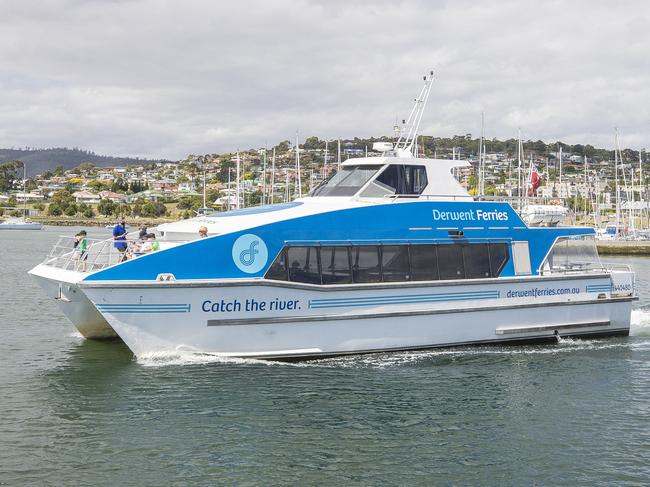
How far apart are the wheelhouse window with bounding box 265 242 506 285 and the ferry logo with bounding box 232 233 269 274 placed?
270 mm

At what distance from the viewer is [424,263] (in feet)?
49.9

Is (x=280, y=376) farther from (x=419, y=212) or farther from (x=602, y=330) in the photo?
(x=602, y=330)

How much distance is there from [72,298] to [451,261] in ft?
25.1

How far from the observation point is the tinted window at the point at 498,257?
52.8 ft

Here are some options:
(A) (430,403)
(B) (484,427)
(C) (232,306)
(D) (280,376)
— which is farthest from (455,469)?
(C) (232,306)

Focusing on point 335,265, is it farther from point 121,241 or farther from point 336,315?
point 121,241

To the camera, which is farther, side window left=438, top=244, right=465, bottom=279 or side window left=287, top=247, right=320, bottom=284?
side window left=438, top=244, right=465, bottom=279

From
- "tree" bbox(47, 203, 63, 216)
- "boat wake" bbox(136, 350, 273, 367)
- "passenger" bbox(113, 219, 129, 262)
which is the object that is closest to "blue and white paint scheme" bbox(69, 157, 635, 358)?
"boat wake" bbox(136, 350, 273, 367)

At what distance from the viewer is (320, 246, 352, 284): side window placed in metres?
14.2

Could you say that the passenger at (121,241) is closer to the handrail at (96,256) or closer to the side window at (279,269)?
the handrail at (96,256)

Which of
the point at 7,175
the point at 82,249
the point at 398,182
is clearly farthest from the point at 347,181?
the point at 7,175

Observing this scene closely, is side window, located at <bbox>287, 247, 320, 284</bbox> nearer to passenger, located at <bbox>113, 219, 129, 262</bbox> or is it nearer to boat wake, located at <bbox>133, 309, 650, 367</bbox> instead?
boat wake, located at <bbox>133, 309, 650, 367</bbox>

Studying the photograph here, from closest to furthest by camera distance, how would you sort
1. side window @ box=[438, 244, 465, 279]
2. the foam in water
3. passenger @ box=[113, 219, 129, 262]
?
1. passenger @ box=[113, 219, 129, 262]
2. side window @ box=[438, 244, 465, 279]
3. the foam in water

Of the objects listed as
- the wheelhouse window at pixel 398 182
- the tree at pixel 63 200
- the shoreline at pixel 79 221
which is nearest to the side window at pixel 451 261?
the wheelhouse window at pixel 398 182
